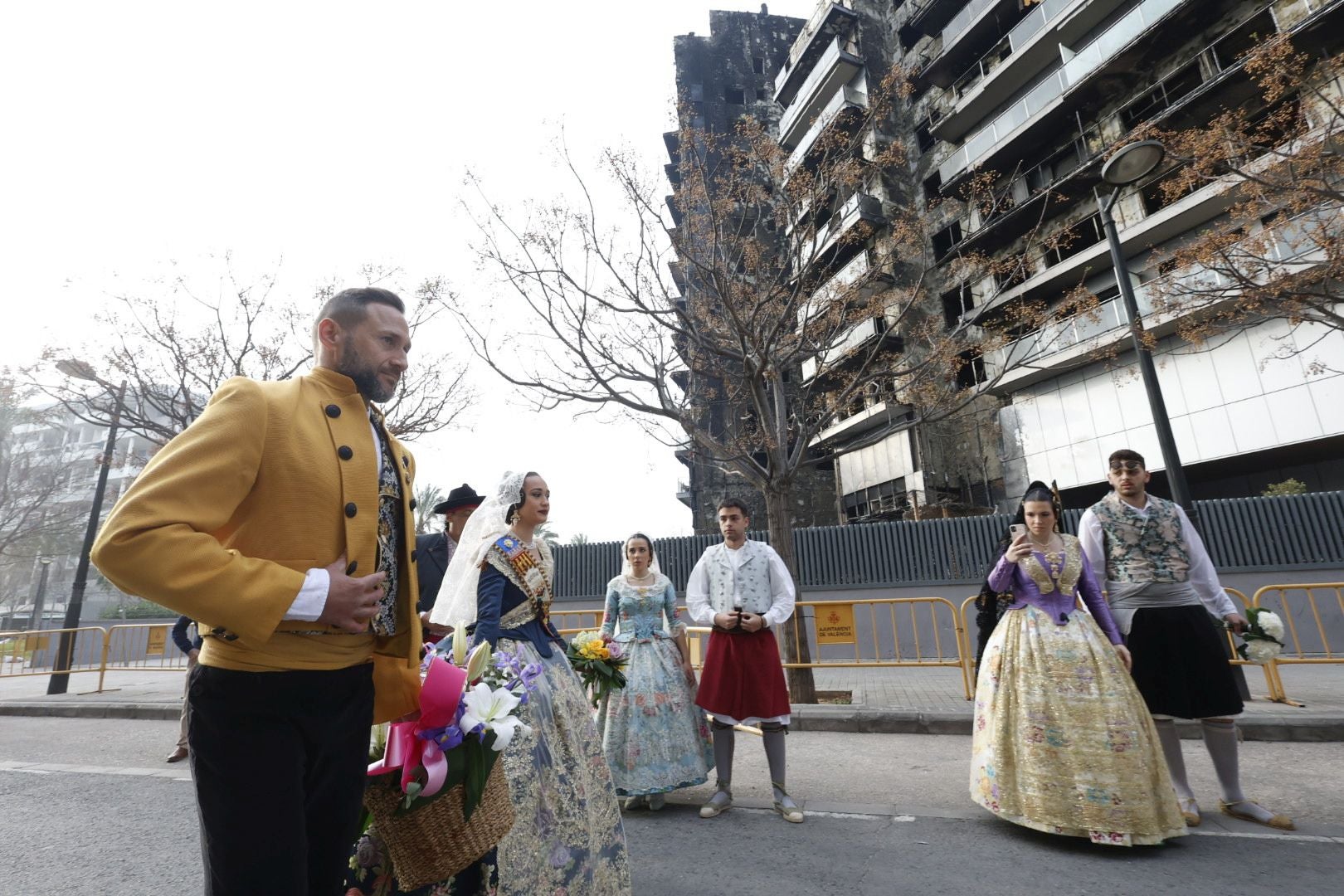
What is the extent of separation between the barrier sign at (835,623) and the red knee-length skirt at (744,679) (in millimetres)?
4479

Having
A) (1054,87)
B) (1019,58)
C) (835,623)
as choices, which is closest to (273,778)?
(835,623)

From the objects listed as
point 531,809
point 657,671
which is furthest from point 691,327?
point 531,809

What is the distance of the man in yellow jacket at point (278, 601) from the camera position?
4.51 ft

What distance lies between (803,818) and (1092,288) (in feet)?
77.9

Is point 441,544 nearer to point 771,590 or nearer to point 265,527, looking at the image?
point 771,590

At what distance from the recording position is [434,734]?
1.94m

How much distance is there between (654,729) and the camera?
15.5 feet

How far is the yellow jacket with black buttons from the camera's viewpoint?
1.34m

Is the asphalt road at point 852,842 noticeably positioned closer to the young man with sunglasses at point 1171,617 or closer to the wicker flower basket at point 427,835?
the young man with sunglasses at point 1171,617

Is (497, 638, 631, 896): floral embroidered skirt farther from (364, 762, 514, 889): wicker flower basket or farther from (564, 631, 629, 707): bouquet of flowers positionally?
(564, 631, 629, 707): bouquet of flowers

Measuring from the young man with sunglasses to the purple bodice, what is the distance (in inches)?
8.0

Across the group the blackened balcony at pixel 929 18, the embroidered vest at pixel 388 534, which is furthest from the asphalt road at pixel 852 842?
the blackened balcony at pixel 929 18

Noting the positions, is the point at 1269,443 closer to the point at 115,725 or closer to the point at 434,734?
the point at 434,734

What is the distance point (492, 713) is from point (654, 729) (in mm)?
2928
